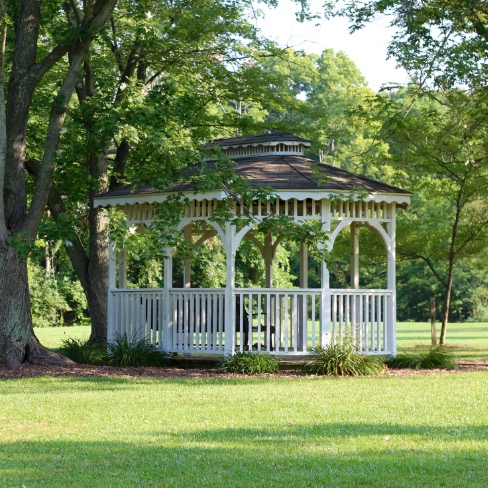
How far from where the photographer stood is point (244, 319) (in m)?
17.8

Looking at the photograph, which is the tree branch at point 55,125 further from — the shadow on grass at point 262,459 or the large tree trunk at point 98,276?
the shadow on grass at point 262,459

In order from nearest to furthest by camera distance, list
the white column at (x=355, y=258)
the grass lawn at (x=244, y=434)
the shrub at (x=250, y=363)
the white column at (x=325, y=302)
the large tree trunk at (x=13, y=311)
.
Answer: the grass lawn at (x=244, y=434) → the shrub at (x=250, y=363) → the large tree trunk at (x=13, y=311) → the white column at (x=325, y=302) → the white column at (x=355, y=258)

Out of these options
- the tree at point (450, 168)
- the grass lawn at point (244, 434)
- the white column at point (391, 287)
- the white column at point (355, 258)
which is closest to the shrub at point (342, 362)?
the white column at point (391, 287)

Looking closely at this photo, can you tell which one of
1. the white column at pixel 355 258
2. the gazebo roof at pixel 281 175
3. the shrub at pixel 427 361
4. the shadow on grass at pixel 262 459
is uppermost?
the gazebo roof at pixel 281 175

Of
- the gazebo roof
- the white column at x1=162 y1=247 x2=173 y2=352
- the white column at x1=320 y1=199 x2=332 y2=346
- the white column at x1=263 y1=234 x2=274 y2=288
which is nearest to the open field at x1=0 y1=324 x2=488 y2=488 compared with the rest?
the white column at x1=320 y1=199 x2=332 y2=346

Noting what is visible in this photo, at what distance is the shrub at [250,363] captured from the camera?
16.1 metres

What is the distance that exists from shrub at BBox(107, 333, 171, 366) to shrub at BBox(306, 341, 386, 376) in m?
2.87

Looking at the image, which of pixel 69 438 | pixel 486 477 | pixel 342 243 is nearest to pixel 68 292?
pixel 342 243

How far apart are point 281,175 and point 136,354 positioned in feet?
13.9

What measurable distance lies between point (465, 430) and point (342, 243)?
15083 millimetres

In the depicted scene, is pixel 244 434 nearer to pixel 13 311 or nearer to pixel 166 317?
pixel 13 311

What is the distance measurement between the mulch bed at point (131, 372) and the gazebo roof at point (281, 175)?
10.3ft

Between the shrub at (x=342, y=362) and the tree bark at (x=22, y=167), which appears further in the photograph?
the tree bark at (x=22, y=167)

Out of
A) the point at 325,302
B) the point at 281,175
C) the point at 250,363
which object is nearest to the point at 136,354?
the point at 250,363
